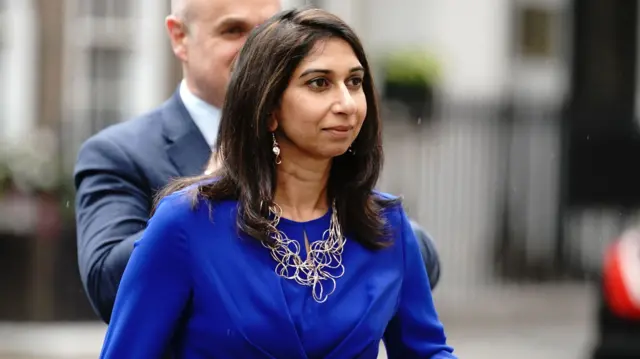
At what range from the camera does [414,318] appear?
3143 millimetres

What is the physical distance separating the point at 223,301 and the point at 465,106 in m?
10.7

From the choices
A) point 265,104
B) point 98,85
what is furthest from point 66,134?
point 265,104

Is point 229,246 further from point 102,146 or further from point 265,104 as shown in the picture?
point 102,146

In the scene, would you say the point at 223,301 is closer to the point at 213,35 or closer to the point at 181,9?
the point at 213,35

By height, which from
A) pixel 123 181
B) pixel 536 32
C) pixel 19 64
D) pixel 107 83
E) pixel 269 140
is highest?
pixel 269 140

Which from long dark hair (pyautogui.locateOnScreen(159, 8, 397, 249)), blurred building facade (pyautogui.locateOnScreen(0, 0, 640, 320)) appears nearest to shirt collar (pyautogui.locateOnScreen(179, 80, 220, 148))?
long dark hair (pyautogui.locateOnScreen(159, 8, 397, 249))

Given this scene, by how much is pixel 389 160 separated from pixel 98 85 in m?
2.87

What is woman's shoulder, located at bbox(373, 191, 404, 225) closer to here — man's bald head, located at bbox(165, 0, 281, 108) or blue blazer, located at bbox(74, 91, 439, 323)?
blue blazer, located at bbox(74, 91, 439, 323)

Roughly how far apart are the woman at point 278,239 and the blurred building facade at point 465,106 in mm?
9247

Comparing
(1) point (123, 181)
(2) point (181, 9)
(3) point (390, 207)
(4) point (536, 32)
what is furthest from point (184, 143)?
(4) point (536, 32)

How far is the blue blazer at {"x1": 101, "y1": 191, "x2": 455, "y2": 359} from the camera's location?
9.58 feet

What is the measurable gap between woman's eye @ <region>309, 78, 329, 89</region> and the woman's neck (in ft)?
0.51

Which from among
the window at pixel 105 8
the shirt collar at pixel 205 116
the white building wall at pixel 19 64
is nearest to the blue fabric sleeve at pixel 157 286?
the shirt collar at pixel 205 116

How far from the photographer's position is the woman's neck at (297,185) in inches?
121
